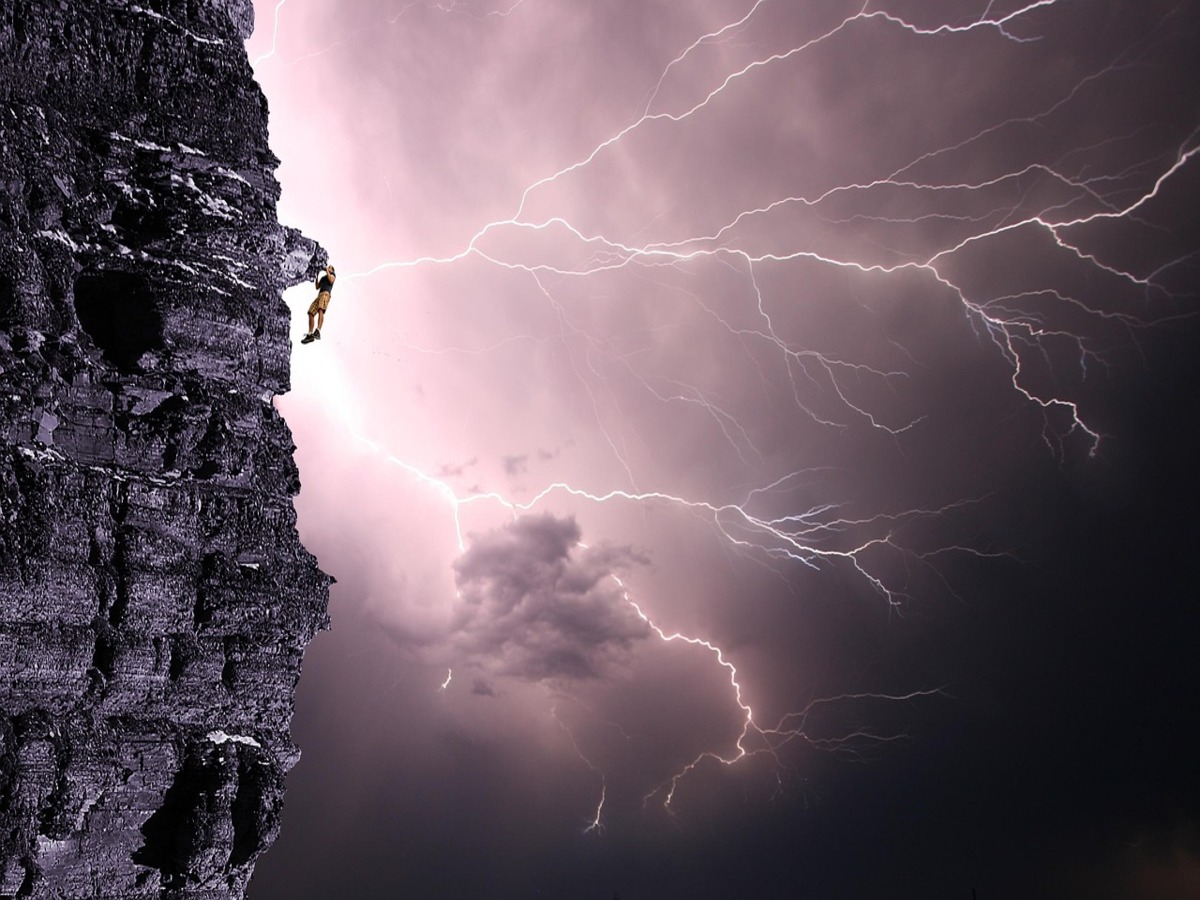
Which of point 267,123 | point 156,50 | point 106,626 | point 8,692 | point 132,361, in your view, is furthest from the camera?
point 267,123

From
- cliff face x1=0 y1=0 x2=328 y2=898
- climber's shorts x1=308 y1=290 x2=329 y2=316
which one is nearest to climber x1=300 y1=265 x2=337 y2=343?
climber's shorts x1=308 y1=290 x2=329 y2=316

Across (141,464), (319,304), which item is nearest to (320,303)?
(319,304)

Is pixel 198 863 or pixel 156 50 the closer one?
pixel 198 863

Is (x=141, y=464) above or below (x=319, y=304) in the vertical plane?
below

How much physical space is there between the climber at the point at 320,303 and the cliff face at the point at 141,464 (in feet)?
3.96

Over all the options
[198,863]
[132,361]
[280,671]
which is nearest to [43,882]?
[198,863]

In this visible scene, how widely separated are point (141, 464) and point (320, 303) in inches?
113

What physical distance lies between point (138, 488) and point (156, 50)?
3535 mm

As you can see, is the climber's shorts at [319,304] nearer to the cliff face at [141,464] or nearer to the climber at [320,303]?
the climber at [320,303]

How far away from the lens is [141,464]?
684 centimetres

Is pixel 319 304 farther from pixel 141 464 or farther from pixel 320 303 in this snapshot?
pixel 141 464

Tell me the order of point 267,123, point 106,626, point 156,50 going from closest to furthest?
1. point 106,626
2. point 156,50
3. point 267,123

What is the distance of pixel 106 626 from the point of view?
21.2ft

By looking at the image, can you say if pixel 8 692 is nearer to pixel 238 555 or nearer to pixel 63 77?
pixel 238 555
